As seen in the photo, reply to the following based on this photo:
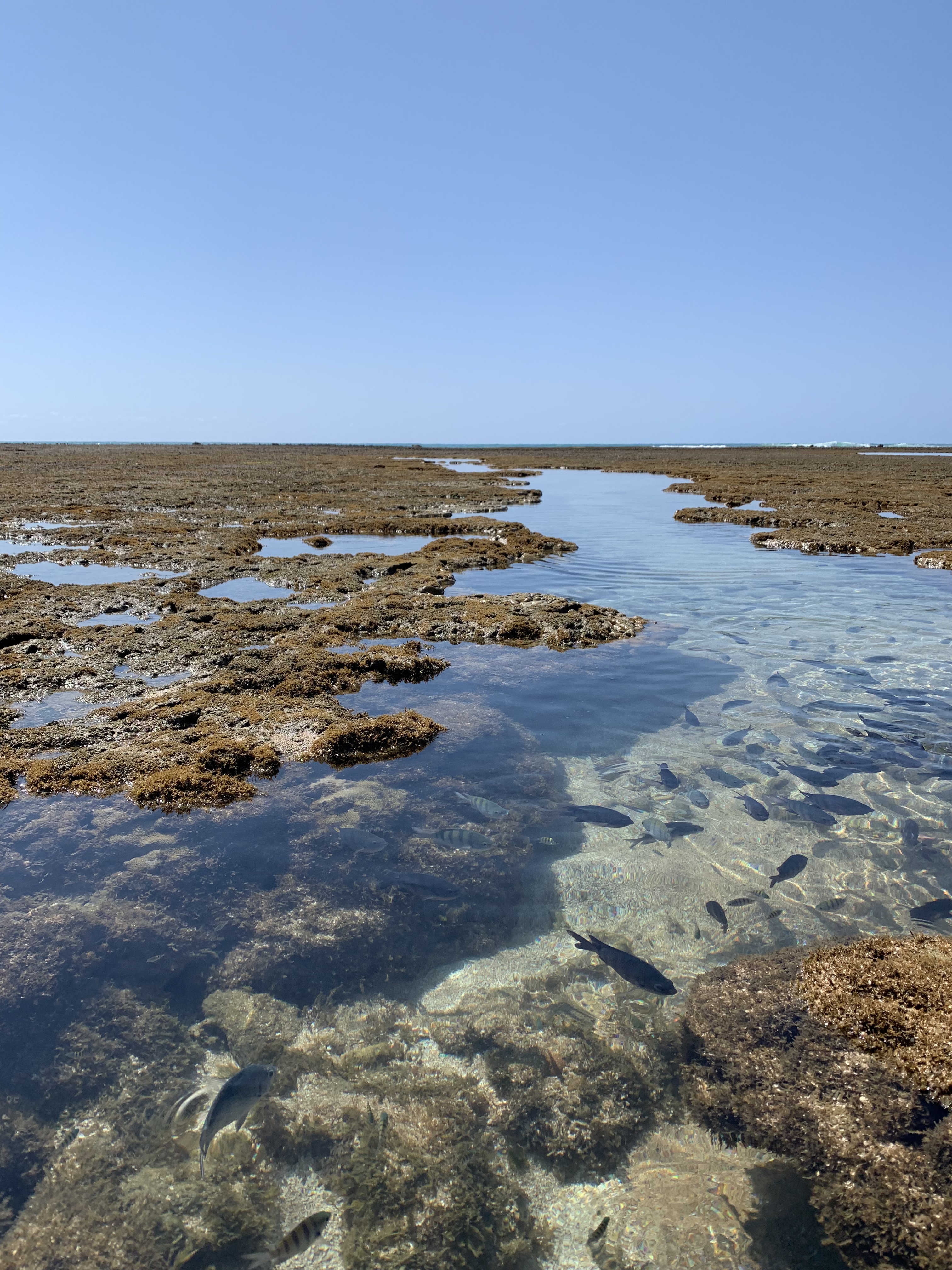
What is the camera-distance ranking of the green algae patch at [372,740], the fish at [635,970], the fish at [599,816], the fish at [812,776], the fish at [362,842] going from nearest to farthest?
1. the fish at [635,970]
2. the fish at [362,842]
3. the fish at [599,816]
4. the fish at [812,776]
5. the green algae patch at [372,740]

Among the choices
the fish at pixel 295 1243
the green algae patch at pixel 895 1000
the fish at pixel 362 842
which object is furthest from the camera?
the fish at pixel 362 842

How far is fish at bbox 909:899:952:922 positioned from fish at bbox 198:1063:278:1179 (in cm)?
450

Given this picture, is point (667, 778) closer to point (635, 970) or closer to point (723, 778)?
point (723, 778)

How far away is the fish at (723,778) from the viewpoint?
6.68m

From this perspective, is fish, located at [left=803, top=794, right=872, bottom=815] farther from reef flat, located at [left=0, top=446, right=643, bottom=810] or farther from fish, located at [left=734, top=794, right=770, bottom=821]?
reef flat, located at [left=0, top=446, right=643, bottom=810]

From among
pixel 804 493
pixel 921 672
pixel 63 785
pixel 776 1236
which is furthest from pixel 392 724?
pixel 804 493

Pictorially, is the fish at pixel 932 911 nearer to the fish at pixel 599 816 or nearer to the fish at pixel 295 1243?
the fish at pixel 599 816

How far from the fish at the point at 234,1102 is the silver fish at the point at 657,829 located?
11.8 ft

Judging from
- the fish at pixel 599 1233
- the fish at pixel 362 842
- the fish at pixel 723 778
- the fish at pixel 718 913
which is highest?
the fish at pixel 723 778

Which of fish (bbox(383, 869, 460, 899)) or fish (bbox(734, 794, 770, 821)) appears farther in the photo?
fish (bbox(734, 794, 770, 821))

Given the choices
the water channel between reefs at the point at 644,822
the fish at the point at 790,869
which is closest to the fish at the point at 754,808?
the water channel between reefs at the point at 644,822

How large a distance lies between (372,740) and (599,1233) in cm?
483

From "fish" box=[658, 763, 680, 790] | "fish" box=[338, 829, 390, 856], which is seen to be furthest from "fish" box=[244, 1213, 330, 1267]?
"fish" box=[658, 763, 680, 790]

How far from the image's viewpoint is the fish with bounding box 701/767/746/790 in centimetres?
668
